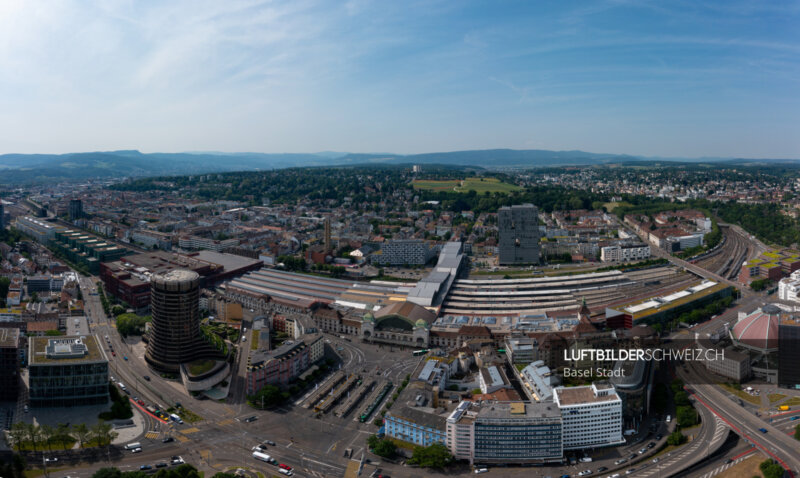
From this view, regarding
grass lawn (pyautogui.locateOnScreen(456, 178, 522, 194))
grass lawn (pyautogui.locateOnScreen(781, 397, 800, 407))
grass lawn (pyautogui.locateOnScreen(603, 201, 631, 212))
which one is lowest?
grass lawn (pyautogui.locateOnScreen(781, 397, 800, 407))

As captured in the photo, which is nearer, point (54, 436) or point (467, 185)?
point (54, 436)

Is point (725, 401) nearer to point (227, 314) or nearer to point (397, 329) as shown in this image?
point (397, 329)

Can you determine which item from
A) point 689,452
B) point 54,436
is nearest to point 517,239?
point 689,452

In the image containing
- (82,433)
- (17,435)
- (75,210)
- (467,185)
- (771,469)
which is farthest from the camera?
(467,185)

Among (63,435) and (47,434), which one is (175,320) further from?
(47,434)

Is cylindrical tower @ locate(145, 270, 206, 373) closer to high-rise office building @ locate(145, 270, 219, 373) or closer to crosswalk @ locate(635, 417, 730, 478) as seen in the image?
high-rise office building @ locate(145, 270, 219, 373)

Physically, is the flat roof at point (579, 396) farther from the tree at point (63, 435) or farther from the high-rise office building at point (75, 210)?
the high-rise office building at point (75, 210)

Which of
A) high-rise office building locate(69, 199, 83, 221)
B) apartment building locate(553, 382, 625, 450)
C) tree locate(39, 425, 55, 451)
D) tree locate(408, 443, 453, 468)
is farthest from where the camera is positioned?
high-rise office building locate(69, 199, 83, 221)

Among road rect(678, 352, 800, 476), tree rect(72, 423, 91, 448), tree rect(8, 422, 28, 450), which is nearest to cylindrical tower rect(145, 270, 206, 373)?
tree rect(72, 423, 91, 448)
